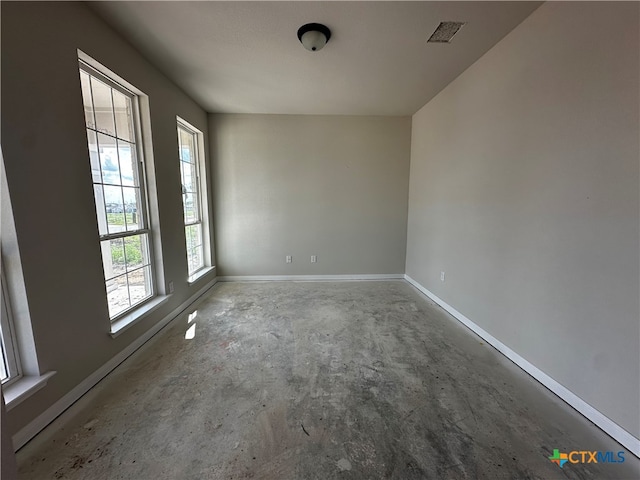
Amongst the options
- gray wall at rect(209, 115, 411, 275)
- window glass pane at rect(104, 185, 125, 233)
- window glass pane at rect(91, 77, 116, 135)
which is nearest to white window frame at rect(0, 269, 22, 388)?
window glass pane at rect(104, 185, 125, 233)

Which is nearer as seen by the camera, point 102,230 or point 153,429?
point 153,429

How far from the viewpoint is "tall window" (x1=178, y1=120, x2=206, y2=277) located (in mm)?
3596

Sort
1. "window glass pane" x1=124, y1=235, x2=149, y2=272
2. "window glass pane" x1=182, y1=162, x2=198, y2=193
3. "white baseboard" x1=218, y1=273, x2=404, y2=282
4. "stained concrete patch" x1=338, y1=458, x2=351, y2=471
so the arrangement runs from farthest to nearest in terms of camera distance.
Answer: "white baseboard" x1=218, y1=273, x2=404, y2=282, "window glass pane" x1=182, y1=162, x2=198, y2=193, "window glass pane" x1=124, y1=235, x2=149, y2=272, "stained concrete patch" x1=338, y1=458, x2=351, y2=471

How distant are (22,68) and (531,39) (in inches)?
130

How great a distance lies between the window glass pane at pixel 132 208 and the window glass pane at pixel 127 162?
8 cm

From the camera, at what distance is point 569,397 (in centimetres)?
170

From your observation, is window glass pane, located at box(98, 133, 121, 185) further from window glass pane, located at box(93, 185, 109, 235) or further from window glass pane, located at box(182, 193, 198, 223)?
window glass pane, located at box(182, 193, 198, 223)

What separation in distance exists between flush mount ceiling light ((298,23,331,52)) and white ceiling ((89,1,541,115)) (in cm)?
5

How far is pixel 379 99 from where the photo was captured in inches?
137

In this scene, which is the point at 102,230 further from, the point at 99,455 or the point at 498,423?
the point at 498,423

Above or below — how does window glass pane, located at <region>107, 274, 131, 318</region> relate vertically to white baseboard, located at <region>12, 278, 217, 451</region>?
above

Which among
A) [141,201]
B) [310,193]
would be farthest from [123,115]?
[310,193]

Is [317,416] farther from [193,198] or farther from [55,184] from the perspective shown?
[193,198]

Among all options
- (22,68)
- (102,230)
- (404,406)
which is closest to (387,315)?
(404,406)
